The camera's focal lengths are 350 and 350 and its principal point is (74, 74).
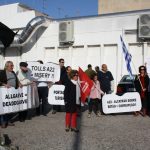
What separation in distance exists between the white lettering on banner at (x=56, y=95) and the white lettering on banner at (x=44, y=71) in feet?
1.43

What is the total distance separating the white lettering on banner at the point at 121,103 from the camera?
11719mm

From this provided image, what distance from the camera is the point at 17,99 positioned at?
10.3 m

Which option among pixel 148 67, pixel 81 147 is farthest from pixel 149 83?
pixel 81 147

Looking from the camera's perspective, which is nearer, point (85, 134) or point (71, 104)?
point (85, 134)

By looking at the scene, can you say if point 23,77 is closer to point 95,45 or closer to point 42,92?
point 42,92

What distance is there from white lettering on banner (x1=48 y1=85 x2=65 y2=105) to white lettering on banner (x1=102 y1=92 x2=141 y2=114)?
1.52 m

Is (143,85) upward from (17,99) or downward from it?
upward

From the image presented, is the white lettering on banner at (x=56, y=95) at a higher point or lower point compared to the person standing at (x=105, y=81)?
lower

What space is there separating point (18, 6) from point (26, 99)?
14.3 m

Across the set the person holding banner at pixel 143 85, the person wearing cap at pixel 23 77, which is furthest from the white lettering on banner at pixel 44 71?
the person holding banner at pixel 143 85

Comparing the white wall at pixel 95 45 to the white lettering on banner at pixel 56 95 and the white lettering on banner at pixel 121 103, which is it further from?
the white lettering on banner at pixel 56 95

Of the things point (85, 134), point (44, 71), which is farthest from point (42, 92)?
point (85, 134)

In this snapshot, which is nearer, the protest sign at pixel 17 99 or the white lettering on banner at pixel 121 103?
the protest sign at pixel 17 99

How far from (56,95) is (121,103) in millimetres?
2260
